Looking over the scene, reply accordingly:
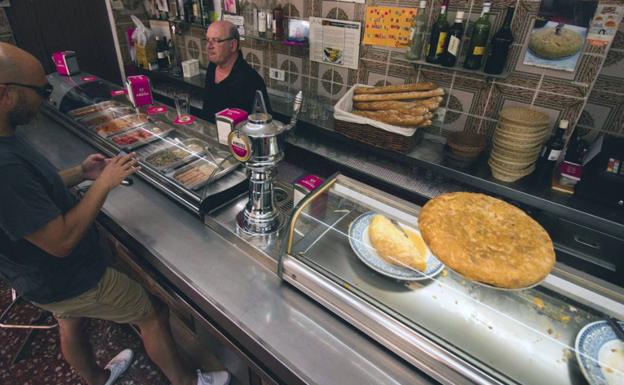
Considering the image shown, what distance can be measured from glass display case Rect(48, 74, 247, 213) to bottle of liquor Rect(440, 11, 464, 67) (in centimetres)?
164

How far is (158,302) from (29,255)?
682 millimetres

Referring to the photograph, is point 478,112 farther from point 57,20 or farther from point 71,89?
point 57,20

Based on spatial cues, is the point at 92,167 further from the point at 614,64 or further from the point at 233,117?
the point at 614,64

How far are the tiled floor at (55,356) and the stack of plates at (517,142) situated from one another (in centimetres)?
254

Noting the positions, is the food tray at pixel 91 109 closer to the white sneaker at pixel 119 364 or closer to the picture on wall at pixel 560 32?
the white sneaker at pixel 119 364

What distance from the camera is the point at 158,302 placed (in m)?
1.88

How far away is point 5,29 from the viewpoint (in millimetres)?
3498

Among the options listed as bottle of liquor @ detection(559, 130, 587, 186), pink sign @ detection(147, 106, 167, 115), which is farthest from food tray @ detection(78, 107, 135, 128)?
bottle of liquor @ detection(559, 130, 587, 186)

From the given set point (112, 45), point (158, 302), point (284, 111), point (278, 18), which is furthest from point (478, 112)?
point (112, 45)

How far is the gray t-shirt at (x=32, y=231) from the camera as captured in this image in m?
1.19

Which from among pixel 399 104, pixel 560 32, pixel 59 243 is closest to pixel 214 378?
pixel 59 243

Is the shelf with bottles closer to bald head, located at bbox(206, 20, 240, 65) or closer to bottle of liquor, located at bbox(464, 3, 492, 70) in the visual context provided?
bottle of liquor, located at bbox(464, 3, 492, 70)

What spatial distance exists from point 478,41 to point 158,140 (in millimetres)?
2155

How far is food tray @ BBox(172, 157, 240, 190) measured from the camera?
66.7 inches
